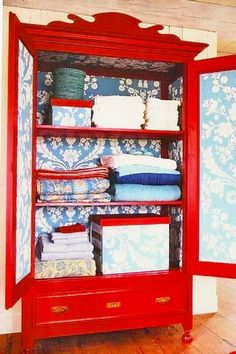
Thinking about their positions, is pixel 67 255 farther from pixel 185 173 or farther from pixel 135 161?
pixel 185 173

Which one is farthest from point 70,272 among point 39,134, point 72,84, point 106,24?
point 106,24

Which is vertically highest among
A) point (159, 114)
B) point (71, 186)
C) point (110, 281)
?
point (159, 114)

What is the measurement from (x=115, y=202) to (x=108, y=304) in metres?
0.65

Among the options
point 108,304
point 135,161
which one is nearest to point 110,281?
point 108,304

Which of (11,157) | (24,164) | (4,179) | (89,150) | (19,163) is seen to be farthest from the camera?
(89,150)

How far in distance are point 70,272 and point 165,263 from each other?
0.66 meters

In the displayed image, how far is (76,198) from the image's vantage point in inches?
97.0

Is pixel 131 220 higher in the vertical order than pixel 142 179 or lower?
lower

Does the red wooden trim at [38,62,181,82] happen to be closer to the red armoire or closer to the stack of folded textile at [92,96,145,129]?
the red armoire

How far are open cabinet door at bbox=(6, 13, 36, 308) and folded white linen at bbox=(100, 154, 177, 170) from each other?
22.9 inches

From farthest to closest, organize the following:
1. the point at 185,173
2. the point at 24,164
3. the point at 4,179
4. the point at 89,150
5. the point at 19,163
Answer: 1. the point at 89,150
2. the point at 4,179
3. the point at 185,173
4. the point at 24,164
5. the point at 19,163

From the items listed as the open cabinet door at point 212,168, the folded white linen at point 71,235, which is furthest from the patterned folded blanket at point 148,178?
the folded white linen at point 71,235

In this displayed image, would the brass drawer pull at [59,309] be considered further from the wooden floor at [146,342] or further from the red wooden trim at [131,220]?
the red wooden trim at [131,220]

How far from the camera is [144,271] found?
2.55 meters
